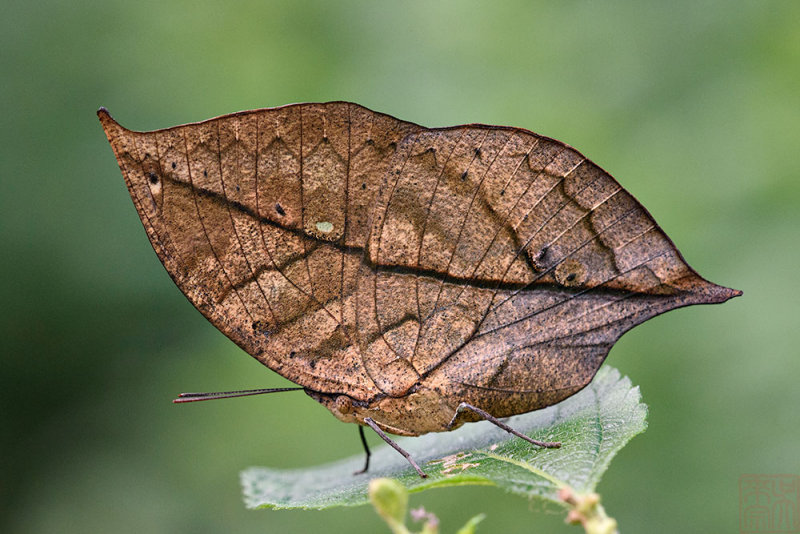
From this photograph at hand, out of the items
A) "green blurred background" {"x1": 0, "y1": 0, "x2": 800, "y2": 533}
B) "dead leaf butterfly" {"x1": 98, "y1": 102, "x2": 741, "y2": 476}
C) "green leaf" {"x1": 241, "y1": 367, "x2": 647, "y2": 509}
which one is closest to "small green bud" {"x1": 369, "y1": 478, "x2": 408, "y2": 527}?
"green leaf" {"x1": 241, "y1": 367, "x2": 647, "y2": 509}

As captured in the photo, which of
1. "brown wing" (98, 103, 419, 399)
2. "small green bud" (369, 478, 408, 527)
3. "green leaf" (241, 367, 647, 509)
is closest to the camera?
"small green bud" (369, 478, 408, 527)

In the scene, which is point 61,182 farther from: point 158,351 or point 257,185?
point 257,185

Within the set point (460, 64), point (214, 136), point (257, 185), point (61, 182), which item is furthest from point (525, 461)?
point (61, 182)

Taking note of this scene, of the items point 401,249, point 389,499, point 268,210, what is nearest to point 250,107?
point 268,210

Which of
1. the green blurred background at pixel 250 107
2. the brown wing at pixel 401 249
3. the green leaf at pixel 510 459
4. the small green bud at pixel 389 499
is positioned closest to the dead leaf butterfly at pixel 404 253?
the brown wing at pixel 401 249

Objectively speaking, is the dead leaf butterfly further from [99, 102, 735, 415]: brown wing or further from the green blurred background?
the green blurred background

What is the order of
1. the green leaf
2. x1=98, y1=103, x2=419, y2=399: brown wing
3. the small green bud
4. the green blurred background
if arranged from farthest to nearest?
the green blurred background
x1=98, y1=103, x2=419, y2=399: brown wing
the green leaf
the small green bud

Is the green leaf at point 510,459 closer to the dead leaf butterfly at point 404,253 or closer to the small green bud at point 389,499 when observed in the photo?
the dead leaf butterfly at point 404,253
